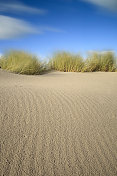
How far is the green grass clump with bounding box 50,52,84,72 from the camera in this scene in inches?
253

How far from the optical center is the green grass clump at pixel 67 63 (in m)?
6.43

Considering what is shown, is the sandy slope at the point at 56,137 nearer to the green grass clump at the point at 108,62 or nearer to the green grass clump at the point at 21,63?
the green grass clump at the point at 21,63

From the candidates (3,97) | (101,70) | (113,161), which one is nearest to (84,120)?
(113,161)

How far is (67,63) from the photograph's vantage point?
660 cm

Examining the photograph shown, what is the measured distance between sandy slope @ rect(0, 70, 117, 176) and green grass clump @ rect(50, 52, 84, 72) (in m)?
4.45

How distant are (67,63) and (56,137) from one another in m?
5.44

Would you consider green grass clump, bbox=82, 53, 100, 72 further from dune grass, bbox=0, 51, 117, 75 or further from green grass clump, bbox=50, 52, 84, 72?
green grass clump, bbox=50, 52, 84, 72

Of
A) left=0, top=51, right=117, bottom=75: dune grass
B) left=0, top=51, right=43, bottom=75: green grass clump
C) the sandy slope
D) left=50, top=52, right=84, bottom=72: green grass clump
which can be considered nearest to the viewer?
the sandy slope

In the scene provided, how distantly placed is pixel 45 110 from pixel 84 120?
391 mm

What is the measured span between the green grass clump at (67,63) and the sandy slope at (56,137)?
4.45 m

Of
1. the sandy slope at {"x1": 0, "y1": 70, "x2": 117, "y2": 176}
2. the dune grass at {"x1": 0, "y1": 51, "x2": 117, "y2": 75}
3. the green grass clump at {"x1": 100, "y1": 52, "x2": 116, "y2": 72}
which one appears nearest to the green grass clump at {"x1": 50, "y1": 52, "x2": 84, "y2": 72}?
the dune grass at {"x1": 0, "y1": 51, "x2": 117, "y2": 75}

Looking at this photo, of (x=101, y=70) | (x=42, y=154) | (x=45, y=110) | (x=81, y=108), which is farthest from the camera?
(x=101, y=70)

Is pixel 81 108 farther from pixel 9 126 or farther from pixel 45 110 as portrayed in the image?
pixel 9 126

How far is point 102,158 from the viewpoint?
116 centimetres
